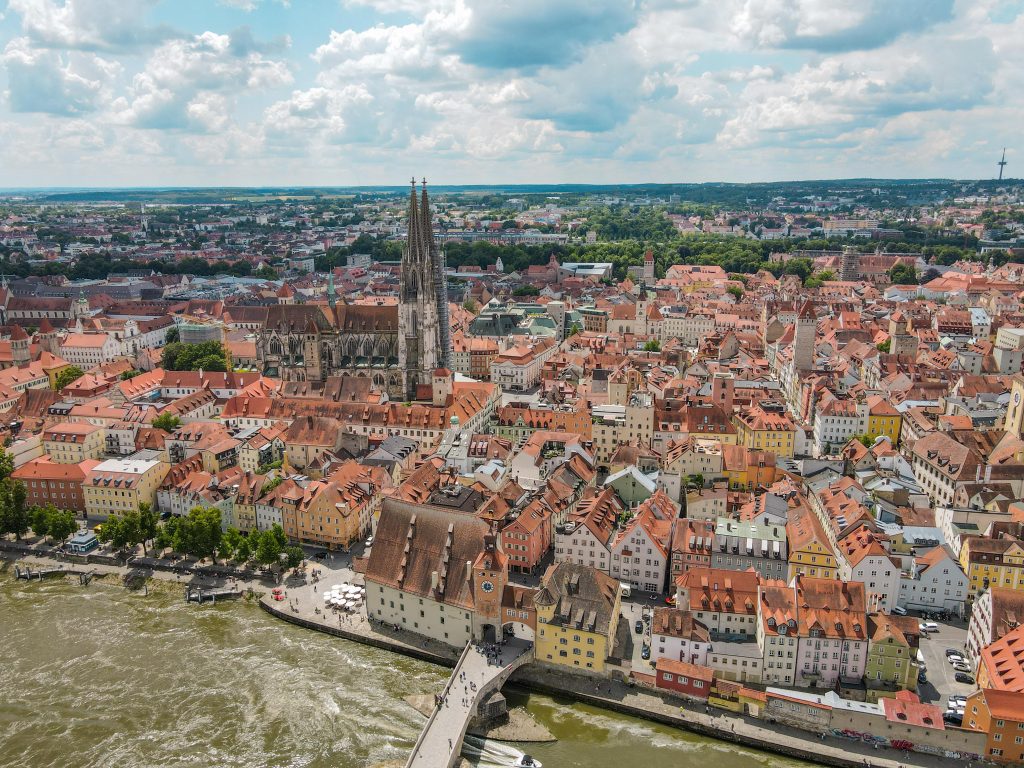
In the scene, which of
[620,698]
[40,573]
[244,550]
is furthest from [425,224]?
[620,698]

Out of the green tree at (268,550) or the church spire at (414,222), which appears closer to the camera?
the green tree at (268,550)

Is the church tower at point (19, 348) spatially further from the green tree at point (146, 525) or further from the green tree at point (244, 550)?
the green tree at point (244, 550)

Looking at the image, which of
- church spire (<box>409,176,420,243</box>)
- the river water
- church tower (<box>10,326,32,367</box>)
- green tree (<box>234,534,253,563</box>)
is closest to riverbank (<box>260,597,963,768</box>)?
the river water

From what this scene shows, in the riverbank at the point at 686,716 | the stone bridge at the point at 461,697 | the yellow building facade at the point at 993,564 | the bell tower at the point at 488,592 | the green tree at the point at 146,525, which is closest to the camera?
the stone bridge at the point at 461,697

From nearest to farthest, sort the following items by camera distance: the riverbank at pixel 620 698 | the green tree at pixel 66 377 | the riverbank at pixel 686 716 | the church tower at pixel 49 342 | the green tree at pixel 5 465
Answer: the riverbank at pixel 686 716, the riverbank at pixel 620 698, the green tree at pixel 5 465, the green tree at pixel 66 377, the church tower at pixel 49 342

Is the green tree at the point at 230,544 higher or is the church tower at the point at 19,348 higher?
the church tower at the point at 19,348

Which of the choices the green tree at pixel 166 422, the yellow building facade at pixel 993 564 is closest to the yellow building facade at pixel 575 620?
the yellow building facade at pixel 993 564

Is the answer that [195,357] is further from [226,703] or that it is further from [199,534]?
[226,703]

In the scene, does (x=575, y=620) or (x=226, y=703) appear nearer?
(x=226, y=703)
